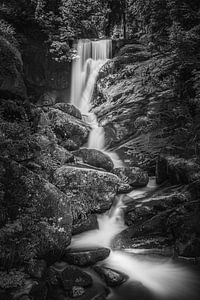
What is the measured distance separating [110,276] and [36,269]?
4.79 ft

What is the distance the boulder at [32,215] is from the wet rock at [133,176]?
3.28 meters

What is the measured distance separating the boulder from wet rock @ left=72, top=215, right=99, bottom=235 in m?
1.02

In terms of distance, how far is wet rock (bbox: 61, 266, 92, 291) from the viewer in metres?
5.31

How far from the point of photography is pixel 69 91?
16141 mm

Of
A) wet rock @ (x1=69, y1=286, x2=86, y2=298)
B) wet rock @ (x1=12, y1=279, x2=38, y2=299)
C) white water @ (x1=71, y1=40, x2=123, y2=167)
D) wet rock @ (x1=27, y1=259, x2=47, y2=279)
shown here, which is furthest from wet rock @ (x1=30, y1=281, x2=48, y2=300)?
white water @ (x1=71, y1=40, x2=123, y2=167)

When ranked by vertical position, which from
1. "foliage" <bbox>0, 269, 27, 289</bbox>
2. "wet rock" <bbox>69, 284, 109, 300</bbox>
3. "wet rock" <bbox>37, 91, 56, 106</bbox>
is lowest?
"wet rock" <bbox>69, 284, 109, 300</bbox>

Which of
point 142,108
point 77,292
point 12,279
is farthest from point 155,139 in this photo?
point 12,279

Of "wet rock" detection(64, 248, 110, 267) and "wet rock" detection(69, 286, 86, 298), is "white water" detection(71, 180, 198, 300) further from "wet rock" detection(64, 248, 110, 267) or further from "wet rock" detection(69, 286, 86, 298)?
"wet rock" detection(69, 286, 86, 298)

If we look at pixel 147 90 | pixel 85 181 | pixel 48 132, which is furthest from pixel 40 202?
pixel 147 90

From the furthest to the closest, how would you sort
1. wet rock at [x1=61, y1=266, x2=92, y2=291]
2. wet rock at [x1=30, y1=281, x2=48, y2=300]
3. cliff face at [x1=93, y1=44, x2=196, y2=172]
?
cliff face at [x1=93, y1=44, x2=196, y2=172] < wet rock at [x1=61, y1=266, x2=92, y2=291] < wet rock at [x1=30, y1=281, x2=48, y2=300]

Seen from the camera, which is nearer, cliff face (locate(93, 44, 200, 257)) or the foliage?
the foliage

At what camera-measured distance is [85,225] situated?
746cm

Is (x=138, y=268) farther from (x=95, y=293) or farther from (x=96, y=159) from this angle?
(x=96, y=159)

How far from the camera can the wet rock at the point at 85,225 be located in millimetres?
7281
